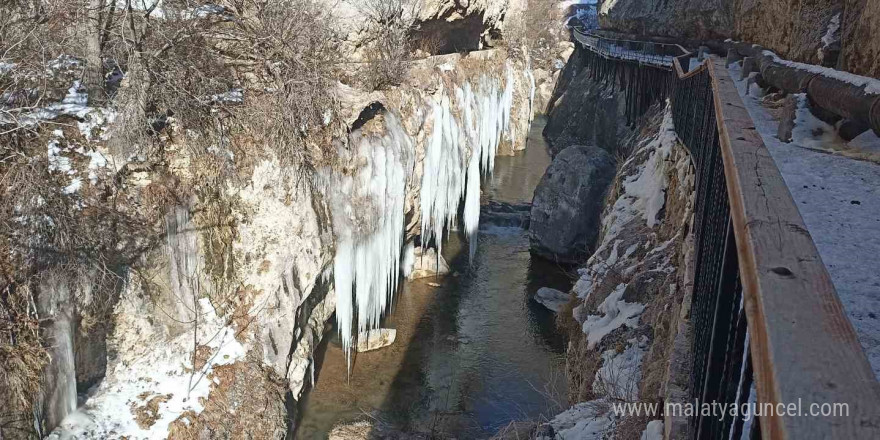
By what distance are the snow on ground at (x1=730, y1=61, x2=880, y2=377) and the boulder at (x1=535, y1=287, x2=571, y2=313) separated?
1047 centimetres

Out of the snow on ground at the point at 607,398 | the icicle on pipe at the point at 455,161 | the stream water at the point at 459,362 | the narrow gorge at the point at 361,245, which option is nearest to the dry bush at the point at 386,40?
the narrow gorge at the point at 361,245

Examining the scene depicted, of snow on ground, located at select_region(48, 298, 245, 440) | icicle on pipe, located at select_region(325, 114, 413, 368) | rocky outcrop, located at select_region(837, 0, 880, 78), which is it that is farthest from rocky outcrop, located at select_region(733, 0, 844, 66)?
snow on ground, located at select_region(48, 298, 245, 440)

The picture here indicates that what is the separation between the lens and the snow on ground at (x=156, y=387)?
25.8 feet

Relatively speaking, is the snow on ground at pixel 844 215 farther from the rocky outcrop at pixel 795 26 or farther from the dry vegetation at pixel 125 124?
the dry vegetation at pixel 125 124

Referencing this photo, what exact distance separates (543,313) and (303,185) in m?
7.18

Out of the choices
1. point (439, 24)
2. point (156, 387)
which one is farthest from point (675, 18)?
point (156, 387)

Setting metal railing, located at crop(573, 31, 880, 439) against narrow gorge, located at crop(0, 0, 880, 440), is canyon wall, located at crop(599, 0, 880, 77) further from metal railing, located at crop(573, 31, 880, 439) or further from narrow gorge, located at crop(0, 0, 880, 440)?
metal railing, located at crop(573, 31, 880, 439)

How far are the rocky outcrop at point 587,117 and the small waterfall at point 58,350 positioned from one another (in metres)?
19.0

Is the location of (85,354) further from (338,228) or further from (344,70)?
(344,70)

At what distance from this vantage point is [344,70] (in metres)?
14.3

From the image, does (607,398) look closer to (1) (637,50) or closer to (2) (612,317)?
(2) (612,317)

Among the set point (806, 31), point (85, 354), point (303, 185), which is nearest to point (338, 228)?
point (303, 185)

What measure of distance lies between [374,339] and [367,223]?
3054mm

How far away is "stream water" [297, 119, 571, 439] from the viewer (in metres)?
11.0
